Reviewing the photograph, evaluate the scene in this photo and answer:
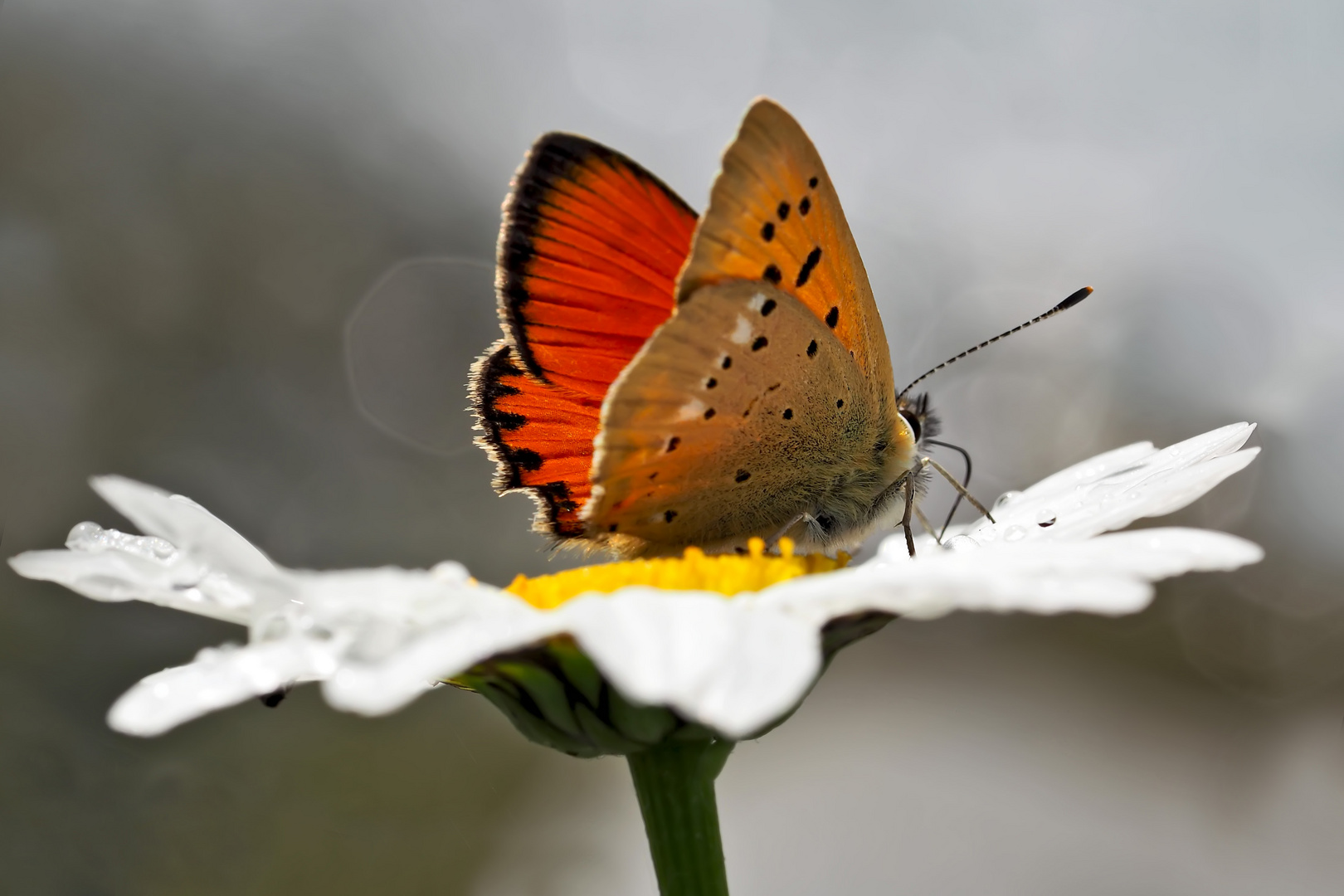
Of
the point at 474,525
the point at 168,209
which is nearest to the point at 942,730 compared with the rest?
Result: the point at 474,525

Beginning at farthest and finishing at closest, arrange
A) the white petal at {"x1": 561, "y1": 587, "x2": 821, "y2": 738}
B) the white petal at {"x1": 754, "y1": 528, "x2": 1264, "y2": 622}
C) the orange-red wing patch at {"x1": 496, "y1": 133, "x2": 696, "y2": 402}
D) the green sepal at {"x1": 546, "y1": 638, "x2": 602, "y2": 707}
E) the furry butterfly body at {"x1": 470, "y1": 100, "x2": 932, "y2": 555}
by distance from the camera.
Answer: the orange-red wing patch at {"x1": 496, "y1": 133, "x2": 696, "y2": 402} < the furry butterfly body at {"x1": 470, "y1": 100, "x2": 932, "y2": 555} < the green sepal at {"x1": 546, "y1": 638, "x2": 602, "y2": 707} < the white petal at {"x1": 754, "y1": 528, "x2": 1264, "y2": 622} < the white petal at {"x1": 561, "y1": 587, "x2": 821, "y2": 738}

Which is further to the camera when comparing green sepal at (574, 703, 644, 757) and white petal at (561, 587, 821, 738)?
green sepal at (574, 703, 644, 757)

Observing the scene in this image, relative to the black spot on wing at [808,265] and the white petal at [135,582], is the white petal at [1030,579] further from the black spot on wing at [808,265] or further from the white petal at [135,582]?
the white petal at [135,582]

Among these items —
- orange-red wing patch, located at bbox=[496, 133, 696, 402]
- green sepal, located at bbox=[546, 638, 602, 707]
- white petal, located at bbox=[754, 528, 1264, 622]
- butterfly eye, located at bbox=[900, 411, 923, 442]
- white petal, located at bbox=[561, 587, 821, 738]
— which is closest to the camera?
white petal, located at bbox=[561, 587, 821, 738]

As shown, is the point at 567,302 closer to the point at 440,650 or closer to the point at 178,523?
the point at 178,523

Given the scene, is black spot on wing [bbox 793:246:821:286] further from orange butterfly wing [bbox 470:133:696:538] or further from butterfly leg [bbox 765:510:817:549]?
butterfly leg [bbox 765:510:817:549]

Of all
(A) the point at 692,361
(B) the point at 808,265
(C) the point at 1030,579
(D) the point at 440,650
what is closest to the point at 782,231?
(B) the point at 808,265

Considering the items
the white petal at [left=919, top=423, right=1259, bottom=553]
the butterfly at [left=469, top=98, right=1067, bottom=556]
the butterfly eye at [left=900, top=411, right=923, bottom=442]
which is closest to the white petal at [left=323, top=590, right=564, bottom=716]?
the butterfly at [left=469, top=98, right=1067, bottom=556]

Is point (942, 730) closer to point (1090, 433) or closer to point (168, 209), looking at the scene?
point (1090, 433)
